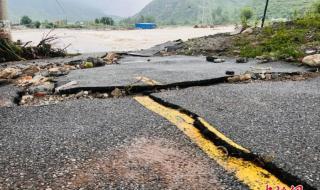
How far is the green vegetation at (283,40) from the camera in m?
8.38

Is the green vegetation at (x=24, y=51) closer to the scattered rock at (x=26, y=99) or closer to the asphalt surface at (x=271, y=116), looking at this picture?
the scattered rock at (x=26, y=99)

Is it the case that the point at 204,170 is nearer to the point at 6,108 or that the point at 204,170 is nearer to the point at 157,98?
the point at 157,98

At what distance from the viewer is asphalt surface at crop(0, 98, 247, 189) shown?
2.29 m

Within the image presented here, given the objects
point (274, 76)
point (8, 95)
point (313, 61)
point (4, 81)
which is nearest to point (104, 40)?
point (4, 81)

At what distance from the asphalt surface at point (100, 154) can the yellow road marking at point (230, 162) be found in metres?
0.06

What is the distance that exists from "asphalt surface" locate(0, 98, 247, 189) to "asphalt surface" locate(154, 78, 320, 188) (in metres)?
0.40

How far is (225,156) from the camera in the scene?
2.66 meters

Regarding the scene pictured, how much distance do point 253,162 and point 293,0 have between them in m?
113

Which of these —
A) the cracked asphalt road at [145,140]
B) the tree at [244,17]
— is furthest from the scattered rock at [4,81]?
the tree at [244,17]

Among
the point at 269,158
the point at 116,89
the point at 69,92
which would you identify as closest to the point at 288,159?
the point at 269,158

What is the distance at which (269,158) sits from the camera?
254 centimetres

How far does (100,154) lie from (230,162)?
33.7 inches

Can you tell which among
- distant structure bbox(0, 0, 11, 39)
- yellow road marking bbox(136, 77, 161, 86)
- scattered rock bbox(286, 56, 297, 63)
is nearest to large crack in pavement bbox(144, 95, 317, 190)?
yellow road marking bbox(136, 77, 161, 86)

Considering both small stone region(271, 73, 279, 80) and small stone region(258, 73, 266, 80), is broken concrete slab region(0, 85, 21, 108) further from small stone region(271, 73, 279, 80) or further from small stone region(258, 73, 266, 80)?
small stone region(271, 73, 279, 80)
